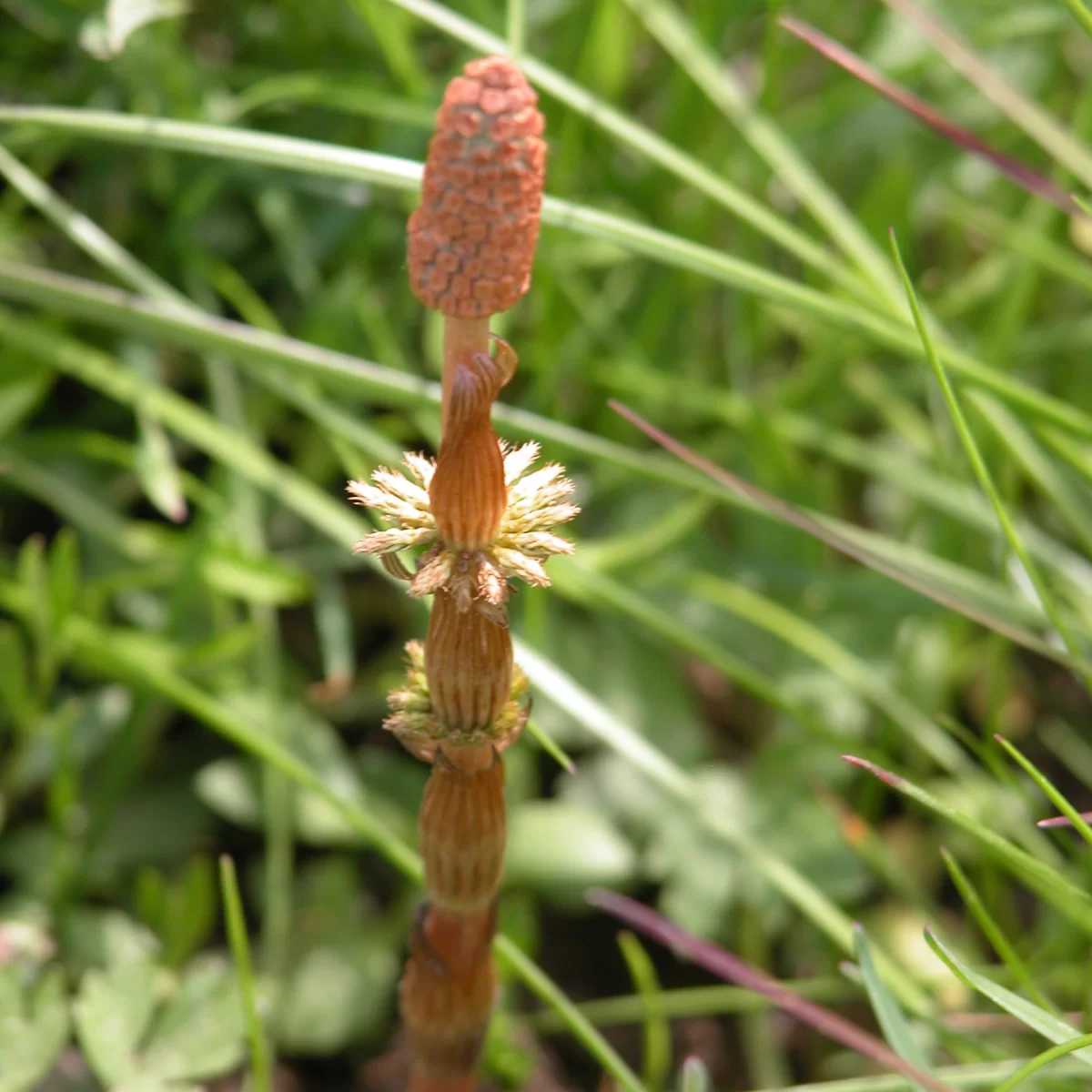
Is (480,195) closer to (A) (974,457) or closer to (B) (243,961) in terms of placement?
(A) (974,457)

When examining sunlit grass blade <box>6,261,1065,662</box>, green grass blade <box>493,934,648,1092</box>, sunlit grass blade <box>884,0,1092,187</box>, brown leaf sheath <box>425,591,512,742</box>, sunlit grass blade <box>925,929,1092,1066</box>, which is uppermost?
sunlit grass blade <box>884,0,1092,187</box>

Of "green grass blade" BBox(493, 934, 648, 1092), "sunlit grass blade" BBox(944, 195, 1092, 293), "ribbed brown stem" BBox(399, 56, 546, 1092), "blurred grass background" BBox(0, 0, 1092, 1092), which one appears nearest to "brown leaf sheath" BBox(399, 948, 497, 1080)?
"ribbed brown stem" BBox(399, 56, 546, 1092)

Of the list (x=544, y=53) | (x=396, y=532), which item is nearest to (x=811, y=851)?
(x=396, y=532)

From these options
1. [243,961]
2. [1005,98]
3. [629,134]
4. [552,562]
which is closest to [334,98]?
[629,134]

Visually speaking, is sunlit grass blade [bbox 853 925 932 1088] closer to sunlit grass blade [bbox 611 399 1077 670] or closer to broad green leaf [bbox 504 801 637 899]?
sunlit grass blade [bbox 611 399 1077 670]

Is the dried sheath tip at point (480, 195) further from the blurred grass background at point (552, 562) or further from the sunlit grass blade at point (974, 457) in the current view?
the blurred grass background at point (552, 562)

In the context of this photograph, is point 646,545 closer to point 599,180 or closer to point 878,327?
point 878,327
